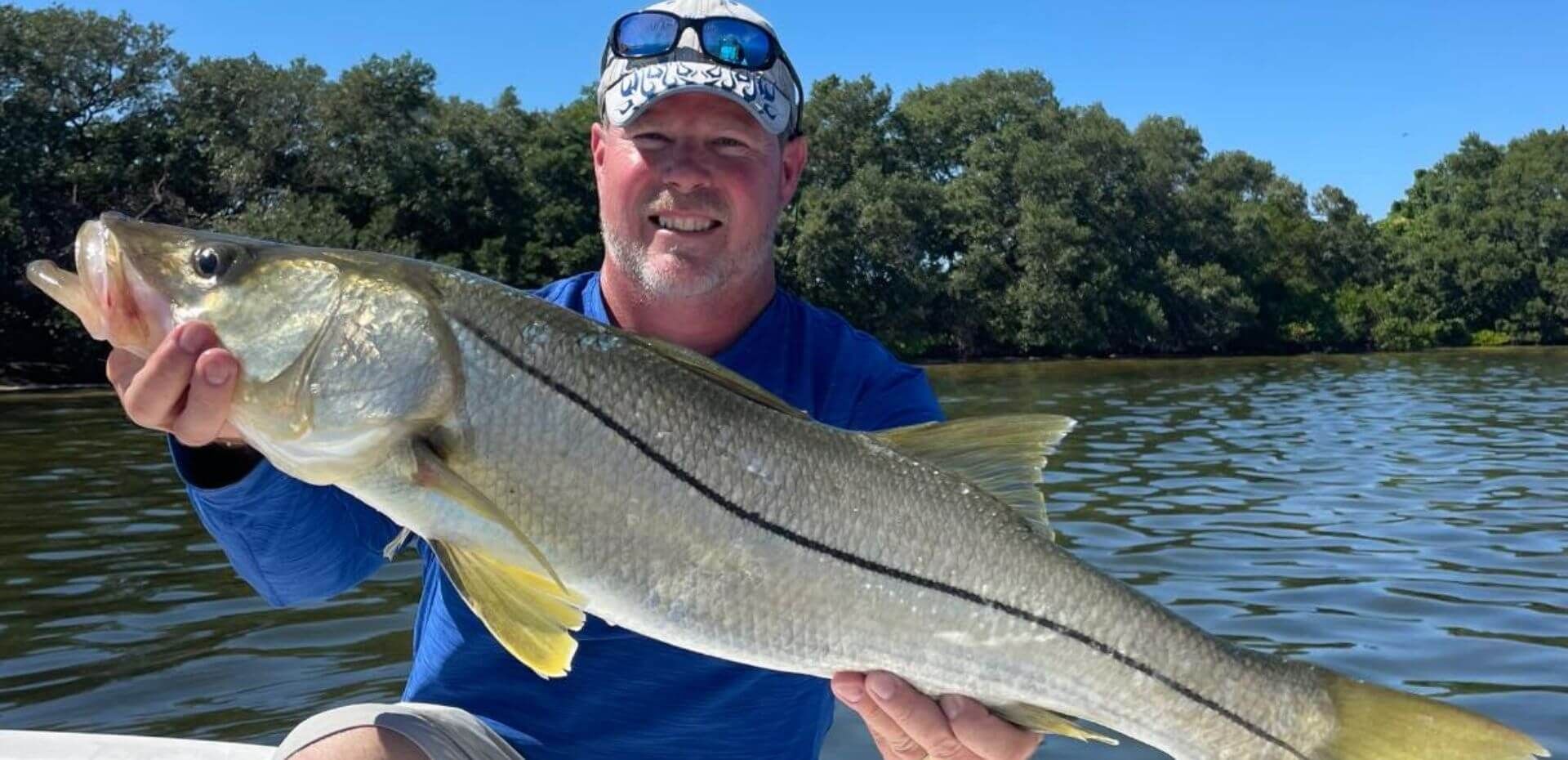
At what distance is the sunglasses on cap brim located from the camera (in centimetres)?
343

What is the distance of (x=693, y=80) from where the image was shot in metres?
3.31

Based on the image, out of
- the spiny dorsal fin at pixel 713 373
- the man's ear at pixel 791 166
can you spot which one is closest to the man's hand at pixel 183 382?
the spiny dorsal fin at pixel 713 373

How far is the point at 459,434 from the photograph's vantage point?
2266 mm

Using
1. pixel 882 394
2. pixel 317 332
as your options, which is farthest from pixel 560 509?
pixel 882 394

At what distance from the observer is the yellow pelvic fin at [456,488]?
2209 millimetres

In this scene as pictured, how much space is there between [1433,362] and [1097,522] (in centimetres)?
3696

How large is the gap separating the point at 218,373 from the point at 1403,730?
232cm

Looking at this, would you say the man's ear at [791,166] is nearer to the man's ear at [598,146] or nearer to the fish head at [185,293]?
the man's ear at [598,146]

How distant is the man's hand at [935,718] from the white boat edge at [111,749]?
2.14 meters

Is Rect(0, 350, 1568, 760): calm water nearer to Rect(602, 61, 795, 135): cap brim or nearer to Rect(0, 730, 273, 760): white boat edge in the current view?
Rect(0, 730, 273, 760): white boat edge

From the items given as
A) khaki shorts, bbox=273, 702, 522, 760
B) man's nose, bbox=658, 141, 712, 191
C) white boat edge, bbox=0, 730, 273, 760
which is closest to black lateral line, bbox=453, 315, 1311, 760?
khaki shorts, bbox=273, 702, 522, 760

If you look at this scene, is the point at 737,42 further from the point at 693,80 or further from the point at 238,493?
the point at 238,493

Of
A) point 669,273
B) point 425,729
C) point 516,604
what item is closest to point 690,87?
point 669,273

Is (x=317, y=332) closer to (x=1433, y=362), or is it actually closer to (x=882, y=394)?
(x=882, y=394)
